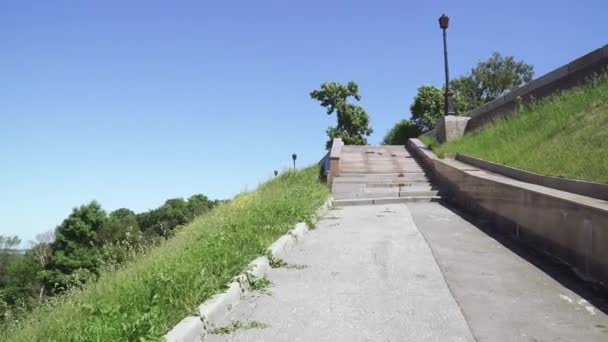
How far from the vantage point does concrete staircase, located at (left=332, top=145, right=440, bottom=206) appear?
14.0 m

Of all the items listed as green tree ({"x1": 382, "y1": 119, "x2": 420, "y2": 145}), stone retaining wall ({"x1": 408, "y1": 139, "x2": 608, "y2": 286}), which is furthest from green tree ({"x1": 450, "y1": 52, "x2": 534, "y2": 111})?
stone retaining wall ({"x1": 408, "y1": 139, "x2": 608, "y2": 286})

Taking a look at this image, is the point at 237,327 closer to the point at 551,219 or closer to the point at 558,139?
the point at 551,219

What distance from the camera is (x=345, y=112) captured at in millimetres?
45812

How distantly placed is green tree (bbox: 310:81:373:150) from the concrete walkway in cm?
3728

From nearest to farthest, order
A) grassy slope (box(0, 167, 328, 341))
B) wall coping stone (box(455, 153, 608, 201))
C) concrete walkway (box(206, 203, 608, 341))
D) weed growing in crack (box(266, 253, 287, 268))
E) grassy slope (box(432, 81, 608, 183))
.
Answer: grassy slope (box(0, 167, 328, 341)) < concrete walkway (box(206, 203, 608, 341)) < weed growing in crack (box(266, 253, 287, 268)) < wall coping stone (box(455, 153, 608, 201)) < grassy slope (box(432, 81, 608, 183))

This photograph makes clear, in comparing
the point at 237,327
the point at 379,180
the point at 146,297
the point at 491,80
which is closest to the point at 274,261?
the point at 237,327

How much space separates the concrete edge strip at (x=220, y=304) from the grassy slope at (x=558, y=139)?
4.86m

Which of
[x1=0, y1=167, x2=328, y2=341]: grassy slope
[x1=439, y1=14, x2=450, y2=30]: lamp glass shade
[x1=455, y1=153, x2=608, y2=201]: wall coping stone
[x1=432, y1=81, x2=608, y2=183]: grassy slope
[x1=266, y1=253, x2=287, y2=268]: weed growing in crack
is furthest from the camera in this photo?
A: [x1=439, y1=14, x2=450, y2=30]: lamp glass shade

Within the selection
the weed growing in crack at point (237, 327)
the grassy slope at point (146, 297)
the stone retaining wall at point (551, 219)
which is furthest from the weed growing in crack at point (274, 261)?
the stone retaining wall at point (551, 219)

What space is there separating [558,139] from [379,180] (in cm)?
611

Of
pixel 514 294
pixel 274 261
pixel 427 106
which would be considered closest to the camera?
pixel 514 294

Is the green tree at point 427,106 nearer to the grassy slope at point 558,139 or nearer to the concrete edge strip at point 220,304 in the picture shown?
the grassy slope at point 558,139

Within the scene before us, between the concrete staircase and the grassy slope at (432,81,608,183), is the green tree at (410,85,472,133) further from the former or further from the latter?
the grassy slope at (432,81,608,183)

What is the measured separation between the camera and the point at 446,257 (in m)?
6.84
